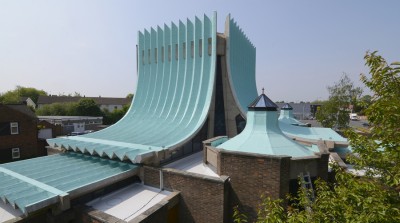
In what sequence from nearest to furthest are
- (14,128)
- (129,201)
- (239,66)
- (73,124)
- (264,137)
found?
1. (129,201)
2. (264,137)
3. (14,128)
4. (239,66)
5. (73,124)

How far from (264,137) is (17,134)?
71.4 feet

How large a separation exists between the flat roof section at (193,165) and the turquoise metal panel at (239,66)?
6.10 meters

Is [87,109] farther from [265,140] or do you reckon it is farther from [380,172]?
[380,172]

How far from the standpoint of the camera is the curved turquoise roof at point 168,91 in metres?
12.0

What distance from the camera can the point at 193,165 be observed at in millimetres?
11102

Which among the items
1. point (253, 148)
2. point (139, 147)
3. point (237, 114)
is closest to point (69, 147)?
point (139, 147)

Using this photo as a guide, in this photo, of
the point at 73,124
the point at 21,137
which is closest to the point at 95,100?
the point at 73,124

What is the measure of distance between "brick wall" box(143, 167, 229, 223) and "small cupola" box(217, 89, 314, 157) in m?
2.08

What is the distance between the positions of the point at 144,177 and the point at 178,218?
2325 mm

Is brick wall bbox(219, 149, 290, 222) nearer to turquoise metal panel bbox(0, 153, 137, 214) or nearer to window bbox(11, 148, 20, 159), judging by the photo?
turquoise metal panel bbox(0, 153, 137, 214)

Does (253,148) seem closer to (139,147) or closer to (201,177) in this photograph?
(201,177)

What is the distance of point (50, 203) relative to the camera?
641 cm

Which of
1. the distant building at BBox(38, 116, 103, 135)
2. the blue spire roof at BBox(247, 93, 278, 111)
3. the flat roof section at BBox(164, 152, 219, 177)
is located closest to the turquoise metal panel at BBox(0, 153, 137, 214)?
the flat roof section at BBox(164, 152, 219, 177)

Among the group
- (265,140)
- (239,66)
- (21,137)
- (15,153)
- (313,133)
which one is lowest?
(15,153)
